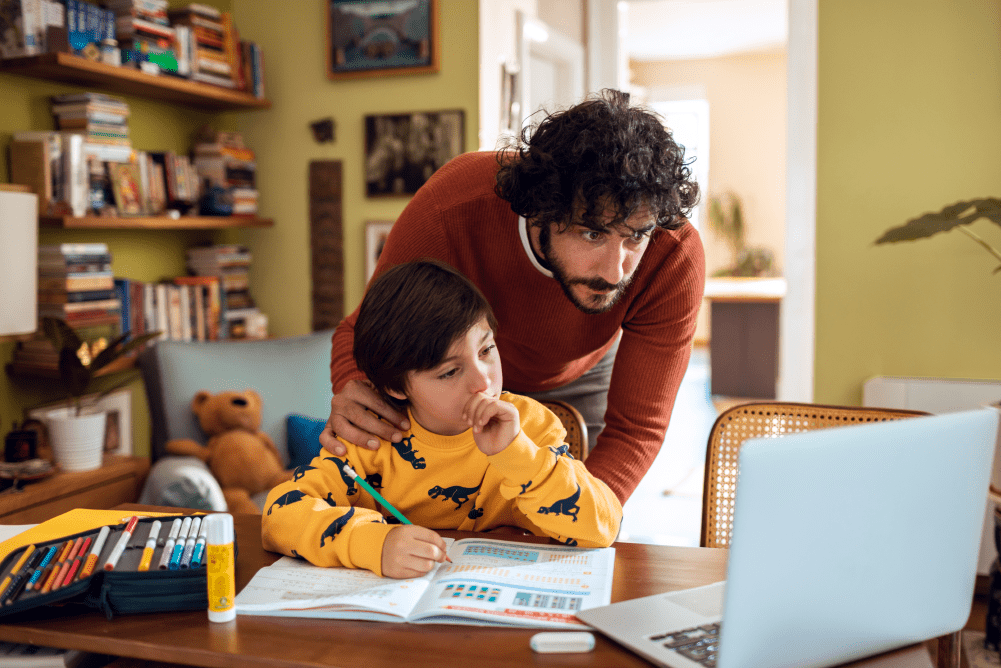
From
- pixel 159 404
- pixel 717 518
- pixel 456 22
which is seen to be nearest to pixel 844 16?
pixel 456 22

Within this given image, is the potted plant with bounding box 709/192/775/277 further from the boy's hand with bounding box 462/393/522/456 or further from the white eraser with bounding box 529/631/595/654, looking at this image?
the white eraser with bounding box 529/631/595/654

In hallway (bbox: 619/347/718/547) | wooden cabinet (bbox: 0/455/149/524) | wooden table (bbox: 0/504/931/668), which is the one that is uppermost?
wooden table (bbox: 0/504/931/668)

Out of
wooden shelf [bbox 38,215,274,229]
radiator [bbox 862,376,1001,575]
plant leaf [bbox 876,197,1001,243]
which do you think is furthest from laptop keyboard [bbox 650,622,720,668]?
wooden shelf [bbox 38,215,274,229]

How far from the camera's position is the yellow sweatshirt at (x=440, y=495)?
0.96 m

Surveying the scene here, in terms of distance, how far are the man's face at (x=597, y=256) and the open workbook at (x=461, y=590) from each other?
43 cm

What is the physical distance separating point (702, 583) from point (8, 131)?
8.72 ft

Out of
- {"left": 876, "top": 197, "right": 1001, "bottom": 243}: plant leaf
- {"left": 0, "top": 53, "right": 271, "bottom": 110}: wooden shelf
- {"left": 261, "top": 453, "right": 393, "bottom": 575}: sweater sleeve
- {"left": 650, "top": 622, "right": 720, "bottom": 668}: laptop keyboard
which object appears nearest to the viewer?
{"left": 650, "top": 622, "right": 720, "bottom": 668}: laptop keyboard

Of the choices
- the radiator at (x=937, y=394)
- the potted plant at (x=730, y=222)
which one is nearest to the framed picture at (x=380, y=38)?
the radiator at (x=937, y=394)

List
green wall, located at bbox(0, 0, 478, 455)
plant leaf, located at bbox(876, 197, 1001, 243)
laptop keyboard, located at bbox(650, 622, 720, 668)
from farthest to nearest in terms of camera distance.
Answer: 1. green wall, located at bbox(0, 0, 478, 455)
2. plant leaf, located at bbox(876, 197, 1001, 243)
3. laptop keyboard, located at bbox(650, 622, 720, 668)

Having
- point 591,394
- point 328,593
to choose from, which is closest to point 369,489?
point 328,593

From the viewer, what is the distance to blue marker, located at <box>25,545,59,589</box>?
826mm

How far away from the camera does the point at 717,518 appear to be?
138cm

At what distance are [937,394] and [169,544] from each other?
2.67m

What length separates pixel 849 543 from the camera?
653 mm
